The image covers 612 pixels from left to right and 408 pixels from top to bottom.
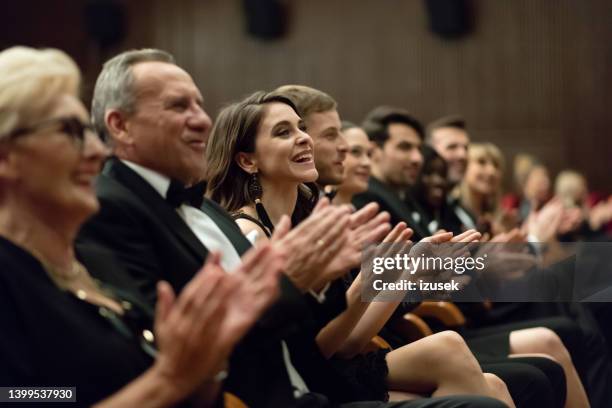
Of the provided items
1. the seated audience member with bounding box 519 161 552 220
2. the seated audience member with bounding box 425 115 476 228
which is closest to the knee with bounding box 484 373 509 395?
the seated audience member with bounding box 425 115 476 228

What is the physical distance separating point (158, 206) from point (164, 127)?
185 millimetres

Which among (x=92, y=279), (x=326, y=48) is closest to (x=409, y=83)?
(x=326, y=48)

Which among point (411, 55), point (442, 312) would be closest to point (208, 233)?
point (442, 312)

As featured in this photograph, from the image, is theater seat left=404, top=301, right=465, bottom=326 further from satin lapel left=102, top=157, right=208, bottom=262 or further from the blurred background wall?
the blurred background wall

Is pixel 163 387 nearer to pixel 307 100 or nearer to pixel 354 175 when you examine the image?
pixel 307 100

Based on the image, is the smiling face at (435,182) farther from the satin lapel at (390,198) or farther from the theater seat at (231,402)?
the theater seat at (231,402)

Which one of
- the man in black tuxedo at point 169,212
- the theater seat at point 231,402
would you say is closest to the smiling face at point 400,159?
the man in black tuxedo at point 169,212

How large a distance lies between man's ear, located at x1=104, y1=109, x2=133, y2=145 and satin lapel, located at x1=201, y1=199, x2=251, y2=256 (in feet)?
1.13

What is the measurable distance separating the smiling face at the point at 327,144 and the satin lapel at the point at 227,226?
104 cm

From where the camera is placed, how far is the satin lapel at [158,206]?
7.25ft

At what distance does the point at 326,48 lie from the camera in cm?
1037

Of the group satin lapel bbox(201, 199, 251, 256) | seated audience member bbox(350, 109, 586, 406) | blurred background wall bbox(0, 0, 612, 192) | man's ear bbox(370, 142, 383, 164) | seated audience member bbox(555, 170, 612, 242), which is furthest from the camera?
blurred background wall bbox(0, 0, 612, 192)

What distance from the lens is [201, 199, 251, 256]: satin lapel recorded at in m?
2.47

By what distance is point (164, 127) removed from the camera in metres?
2.26
